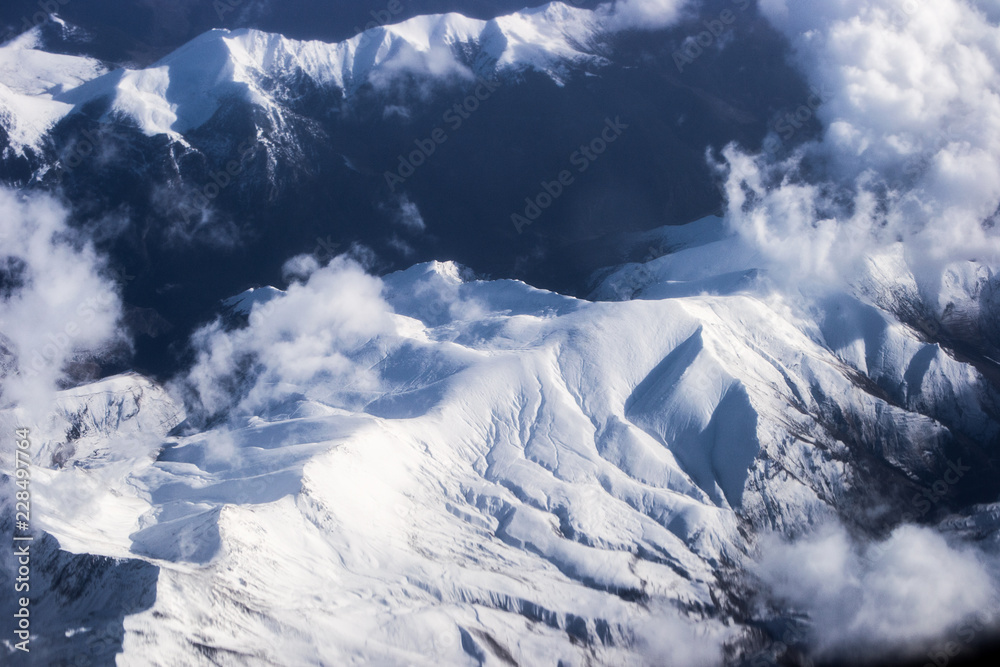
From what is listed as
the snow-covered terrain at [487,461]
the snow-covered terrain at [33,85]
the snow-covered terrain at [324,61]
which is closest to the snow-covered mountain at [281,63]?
the snow-covered terrain at [324,61]

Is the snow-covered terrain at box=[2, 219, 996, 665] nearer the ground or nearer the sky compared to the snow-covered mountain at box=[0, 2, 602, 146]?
nearer the ground

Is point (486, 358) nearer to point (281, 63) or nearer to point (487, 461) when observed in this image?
point (487, 461)

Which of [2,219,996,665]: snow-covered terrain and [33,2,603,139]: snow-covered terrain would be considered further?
[33,2,603,139]: snow-covered terrain

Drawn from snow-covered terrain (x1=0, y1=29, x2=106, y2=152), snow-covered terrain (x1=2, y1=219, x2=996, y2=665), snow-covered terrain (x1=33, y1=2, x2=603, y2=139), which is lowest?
snow-covered terrain (x1=2, y1=219, x2=996, y2=665)

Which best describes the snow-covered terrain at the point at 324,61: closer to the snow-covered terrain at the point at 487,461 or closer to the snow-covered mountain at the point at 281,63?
the snow-covered mountain at the point at 281,63

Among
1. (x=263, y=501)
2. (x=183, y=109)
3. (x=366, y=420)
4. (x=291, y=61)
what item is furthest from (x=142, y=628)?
(x=291, y=61)

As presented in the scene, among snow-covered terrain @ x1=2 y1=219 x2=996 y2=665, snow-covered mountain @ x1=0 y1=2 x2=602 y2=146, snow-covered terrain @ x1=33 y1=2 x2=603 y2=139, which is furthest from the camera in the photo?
snow-covered terrain @ x1=33 y1=2 x2=603 y2=139

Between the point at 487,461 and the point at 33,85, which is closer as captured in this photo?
the point at 487,461

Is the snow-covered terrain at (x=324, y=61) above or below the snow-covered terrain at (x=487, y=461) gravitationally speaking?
above

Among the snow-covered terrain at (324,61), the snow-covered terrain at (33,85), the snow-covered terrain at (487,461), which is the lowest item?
the snow-covered terrain at (487,461)

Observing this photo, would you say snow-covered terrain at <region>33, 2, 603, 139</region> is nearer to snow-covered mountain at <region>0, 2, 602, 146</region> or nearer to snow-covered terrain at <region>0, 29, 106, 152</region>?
snow-covered mountain at <region>0, 2, 602, 146</region>

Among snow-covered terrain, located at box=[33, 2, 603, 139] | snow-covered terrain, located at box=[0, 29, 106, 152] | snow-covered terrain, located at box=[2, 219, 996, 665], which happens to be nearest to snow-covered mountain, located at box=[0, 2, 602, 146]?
snow-covered terrain, located at box=[33, 2, 603, 139]

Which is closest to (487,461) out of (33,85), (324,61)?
(324,61)

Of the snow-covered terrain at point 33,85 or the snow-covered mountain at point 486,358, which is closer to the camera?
the snow-covered mountain at point 486,358
